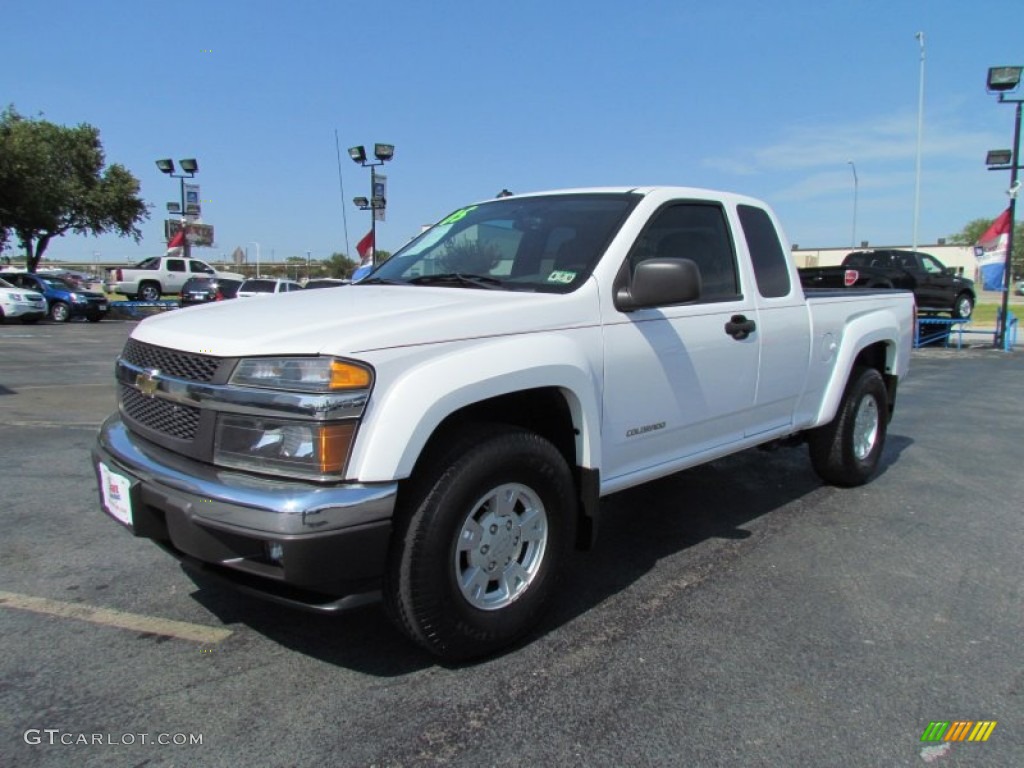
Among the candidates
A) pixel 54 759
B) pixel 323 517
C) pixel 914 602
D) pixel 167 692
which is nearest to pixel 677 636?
pixel 914 602

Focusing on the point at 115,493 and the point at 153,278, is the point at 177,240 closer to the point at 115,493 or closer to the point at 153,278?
the point at 153,278

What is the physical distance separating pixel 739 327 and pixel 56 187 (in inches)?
1348

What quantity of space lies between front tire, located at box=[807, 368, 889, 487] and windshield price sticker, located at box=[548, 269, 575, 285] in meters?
2.71

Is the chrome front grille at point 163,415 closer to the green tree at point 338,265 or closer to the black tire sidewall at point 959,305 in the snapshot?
the black tire sidewall at point 959,305

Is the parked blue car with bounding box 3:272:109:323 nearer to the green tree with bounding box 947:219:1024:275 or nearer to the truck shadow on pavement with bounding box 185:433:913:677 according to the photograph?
the truck shadow on pavement with bounding box 185:433:913:677

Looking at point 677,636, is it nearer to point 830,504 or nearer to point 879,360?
point 830,504

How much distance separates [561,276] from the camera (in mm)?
3367

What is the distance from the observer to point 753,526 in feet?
15.1

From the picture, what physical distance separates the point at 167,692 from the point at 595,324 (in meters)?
2.15

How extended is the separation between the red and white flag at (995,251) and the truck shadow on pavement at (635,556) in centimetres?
1508

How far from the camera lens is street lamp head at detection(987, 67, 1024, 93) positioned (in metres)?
16.3

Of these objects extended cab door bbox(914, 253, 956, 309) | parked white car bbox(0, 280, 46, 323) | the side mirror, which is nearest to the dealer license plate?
the side mirror

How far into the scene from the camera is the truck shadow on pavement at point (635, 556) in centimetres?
303

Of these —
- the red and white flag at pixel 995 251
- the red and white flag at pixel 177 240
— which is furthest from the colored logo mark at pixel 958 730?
the red and white flag at pixel 177 240
